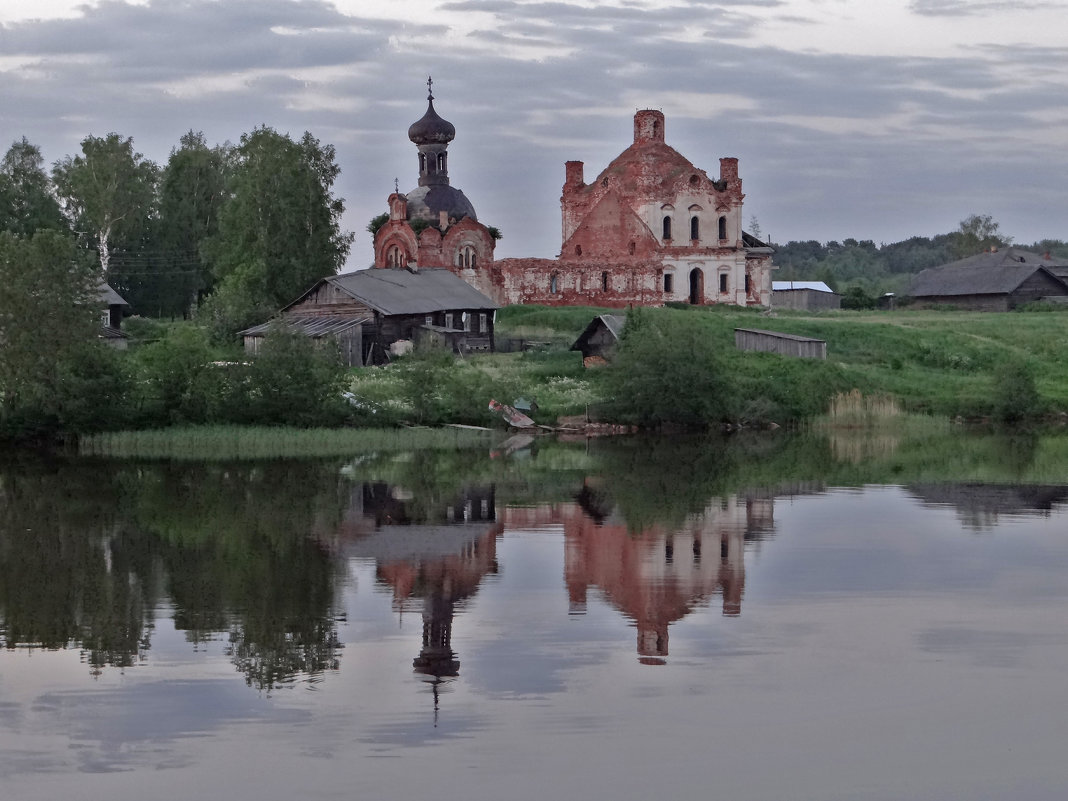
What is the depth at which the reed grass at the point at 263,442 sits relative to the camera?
110ft

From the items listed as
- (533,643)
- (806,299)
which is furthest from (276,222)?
(533,643)

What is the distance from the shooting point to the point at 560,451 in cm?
3469

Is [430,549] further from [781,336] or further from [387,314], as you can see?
[387,314]

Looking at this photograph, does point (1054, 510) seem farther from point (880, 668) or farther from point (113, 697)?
point (113, 697)

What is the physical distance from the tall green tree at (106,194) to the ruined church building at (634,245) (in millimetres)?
10692

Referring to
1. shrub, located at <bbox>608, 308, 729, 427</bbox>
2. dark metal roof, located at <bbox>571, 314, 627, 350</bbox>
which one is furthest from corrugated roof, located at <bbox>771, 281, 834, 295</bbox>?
shrub, located at <bbox>608, 308, 729, 427</bbox>

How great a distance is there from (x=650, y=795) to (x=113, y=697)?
475cm

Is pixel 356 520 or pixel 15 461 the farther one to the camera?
pixel 15 461

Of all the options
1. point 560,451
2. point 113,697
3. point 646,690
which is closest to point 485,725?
point 646,690

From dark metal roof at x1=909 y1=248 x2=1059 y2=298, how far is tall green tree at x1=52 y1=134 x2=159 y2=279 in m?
33.6

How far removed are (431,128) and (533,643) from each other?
170 ft

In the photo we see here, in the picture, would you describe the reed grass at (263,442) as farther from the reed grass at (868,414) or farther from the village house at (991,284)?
the village house at (991,284)

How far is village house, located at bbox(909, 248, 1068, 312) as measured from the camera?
210 ft

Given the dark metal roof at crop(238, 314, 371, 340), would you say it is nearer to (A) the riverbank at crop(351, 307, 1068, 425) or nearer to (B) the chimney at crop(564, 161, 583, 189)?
(A) the riverbank at crop(351, 307, 1068, 425)
